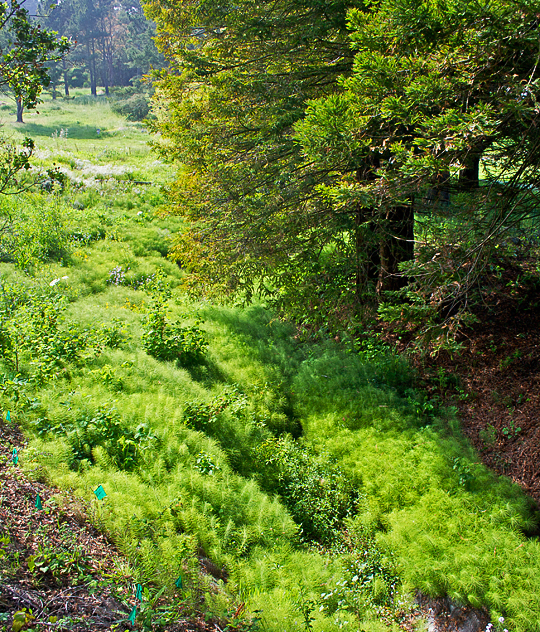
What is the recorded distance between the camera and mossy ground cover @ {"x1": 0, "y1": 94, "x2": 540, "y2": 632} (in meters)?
3.89

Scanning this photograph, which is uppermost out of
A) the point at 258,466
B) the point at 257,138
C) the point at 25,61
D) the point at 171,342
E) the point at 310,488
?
the point at 25,61

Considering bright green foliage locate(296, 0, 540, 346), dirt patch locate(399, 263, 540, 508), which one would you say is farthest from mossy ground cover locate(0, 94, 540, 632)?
bright green foliage locate(296, 0, 540, 346)

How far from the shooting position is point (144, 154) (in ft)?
77.9

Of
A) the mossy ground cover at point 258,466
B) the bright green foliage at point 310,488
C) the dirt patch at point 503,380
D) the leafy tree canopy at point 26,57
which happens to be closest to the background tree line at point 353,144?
the dirt patch at point 503,380

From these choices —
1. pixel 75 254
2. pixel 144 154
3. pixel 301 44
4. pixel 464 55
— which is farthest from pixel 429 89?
pixel 144 154

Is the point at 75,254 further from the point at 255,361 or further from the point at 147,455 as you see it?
the point at 147,455

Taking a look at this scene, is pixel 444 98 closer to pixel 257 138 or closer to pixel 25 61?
pixel 257 138

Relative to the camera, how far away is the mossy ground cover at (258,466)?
3893 millimetres

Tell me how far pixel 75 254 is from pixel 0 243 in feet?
4.90

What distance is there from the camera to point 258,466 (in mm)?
5461

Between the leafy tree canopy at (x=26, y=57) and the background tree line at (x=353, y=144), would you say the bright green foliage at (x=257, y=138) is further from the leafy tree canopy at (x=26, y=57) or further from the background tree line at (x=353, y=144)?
the leafy tree canopy at (x=26, y=57)

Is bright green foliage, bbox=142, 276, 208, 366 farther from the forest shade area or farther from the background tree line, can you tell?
the background tree line

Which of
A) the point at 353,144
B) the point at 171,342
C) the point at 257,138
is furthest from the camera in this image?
the point at 171,342

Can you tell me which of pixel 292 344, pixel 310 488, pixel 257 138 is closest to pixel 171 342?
pixel 292 344
